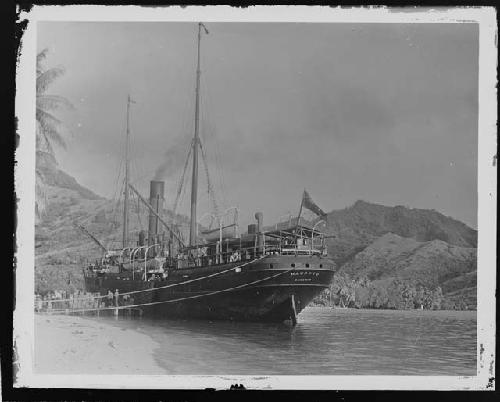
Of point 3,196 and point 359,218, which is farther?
point 359,218

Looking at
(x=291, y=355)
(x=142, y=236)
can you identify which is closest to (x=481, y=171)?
(x=291, y=355)

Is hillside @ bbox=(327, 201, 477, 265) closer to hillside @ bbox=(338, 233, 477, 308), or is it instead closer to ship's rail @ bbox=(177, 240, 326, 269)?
hillside @ bbox=(338, 233, 477, 308)

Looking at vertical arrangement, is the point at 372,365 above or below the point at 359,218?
below

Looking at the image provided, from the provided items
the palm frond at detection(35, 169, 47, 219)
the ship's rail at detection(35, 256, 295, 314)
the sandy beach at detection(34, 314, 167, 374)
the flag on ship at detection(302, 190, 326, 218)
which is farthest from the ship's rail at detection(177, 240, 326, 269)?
the palm frond at detection(35, 169, 47, 219)

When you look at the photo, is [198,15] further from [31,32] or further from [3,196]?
[3,196]

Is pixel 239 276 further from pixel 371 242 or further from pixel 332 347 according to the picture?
pixel 332 347

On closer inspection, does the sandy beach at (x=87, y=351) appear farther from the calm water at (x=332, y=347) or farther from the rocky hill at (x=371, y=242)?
the rocky hill at (x=371, y=242)
